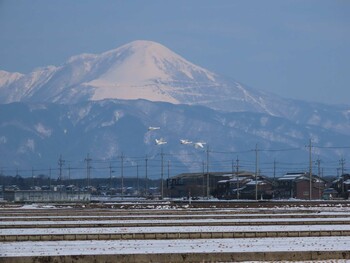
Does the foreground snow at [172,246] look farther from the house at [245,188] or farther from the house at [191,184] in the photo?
the house at [191,184]

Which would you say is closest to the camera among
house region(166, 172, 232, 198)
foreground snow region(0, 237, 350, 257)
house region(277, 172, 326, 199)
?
foreground snow region(0, 237, 350, 257)

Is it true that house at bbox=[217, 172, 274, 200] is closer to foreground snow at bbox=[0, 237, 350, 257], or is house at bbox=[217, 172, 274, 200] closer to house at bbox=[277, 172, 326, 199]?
house at bbox=[277, 172, 326, 199]

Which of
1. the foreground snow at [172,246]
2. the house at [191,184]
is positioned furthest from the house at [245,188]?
the foreground snow at [172,246]

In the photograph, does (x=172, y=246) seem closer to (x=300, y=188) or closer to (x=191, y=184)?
(x=300, y=188)

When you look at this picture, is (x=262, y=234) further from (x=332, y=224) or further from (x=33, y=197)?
(x=33, y=197)

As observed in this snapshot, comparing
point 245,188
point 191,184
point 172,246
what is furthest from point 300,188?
point 172,246

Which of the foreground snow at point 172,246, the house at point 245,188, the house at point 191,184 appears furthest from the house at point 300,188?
the foreground snow at point 172,246

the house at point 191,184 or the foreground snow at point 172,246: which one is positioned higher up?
the house at point 191,184

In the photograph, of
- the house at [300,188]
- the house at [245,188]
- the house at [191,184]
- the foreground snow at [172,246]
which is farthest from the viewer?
the house at [191,184]

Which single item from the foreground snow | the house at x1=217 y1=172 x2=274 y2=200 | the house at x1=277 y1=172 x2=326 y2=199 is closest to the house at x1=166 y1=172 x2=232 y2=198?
the house at x1=217 y1=172 x2=274 y2=200

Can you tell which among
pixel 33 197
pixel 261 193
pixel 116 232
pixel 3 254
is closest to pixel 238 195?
pixel 261 193

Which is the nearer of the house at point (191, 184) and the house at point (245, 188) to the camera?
the house at point (245, 188)

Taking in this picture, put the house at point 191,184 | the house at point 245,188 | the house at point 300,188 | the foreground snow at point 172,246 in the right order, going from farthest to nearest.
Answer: the house at point 191,184 < the house at point 300,188 < the house at point 245,188 < the foreground snow at point 172,246

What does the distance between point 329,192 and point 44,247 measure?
322 feet
